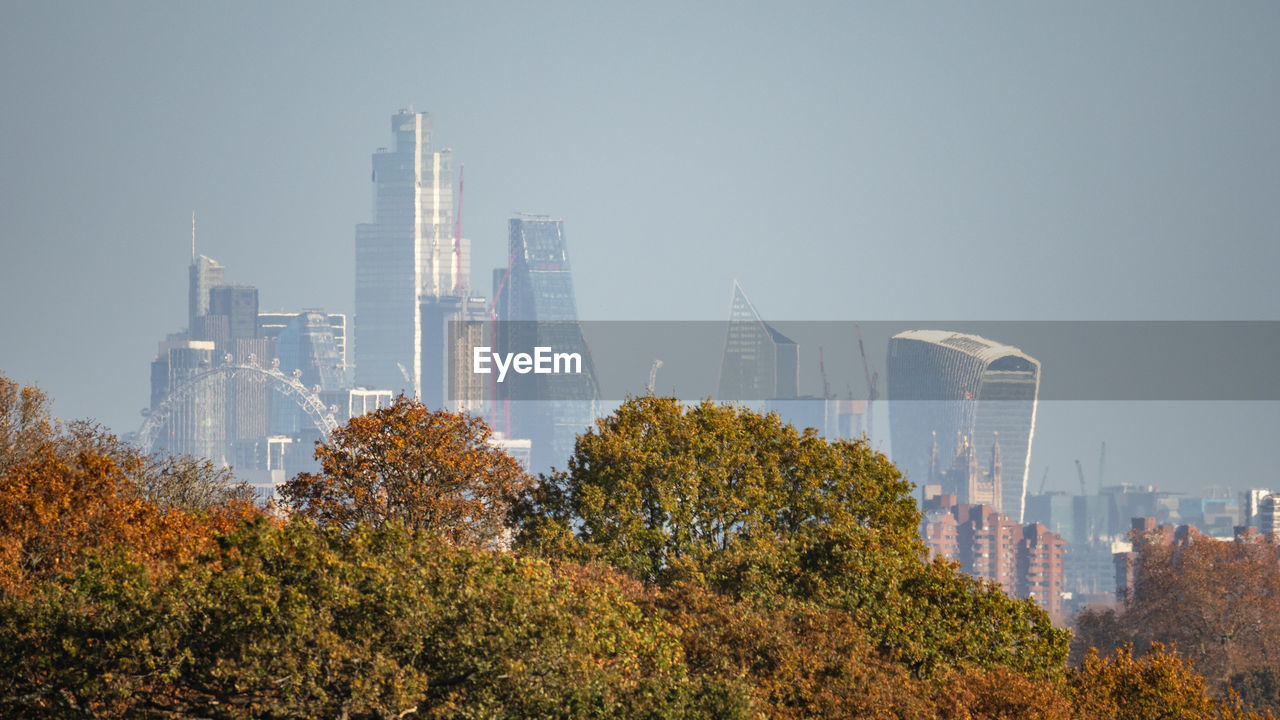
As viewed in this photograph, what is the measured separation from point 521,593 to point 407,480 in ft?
57.0

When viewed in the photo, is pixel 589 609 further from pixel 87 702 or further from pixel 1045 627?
pixel 1045 627

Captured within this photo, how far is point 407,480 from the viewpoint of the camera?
135 feet

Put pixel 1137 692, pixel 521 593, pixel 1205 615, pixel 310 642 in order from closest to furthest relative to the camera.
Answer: pixel 310 642
pixel 521 593
pixel 1137 692
pixel 1205 615

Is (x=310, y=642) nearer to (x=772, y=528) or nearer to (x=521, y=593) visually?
(x=521, y=593)

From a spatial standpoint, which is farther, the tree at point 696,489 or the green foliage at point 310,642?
the tree at point 696,489

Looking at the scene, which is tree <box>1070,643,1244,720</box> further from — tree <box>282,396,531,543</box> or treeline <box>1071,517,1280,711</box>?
treeline <box>1071,517,1280,711</box>

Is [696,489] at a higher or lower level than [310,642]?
higher

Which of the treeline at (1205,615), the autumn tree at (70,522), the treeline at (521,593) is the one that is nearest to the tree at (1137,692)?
the treeline at (521,593)

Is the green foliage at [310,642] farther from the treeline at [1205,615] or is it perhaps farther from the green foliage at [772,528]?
the treeline at [1205,615]

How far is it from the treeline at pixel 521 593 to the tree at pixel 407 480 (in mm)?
85

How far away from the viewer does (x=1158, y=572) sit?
9850 cm

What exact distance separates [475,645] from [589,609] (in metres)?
2.81

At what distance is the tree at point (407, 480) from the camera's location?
40438 millimetres

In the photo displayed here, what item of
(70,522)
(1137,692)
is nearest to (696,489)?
(1137,692)
